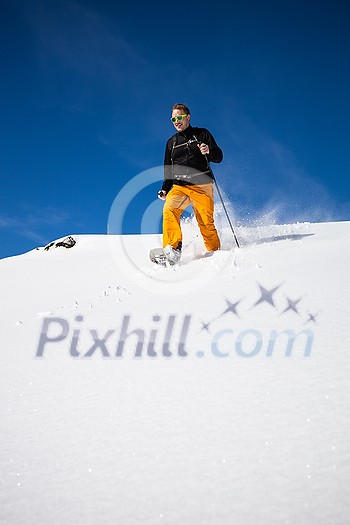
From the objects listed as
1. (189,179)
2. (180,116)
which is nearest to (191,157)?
(189,179)

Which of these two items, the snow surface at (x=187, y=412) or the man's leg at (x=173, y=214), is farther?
the man's leg at (x=173, y=214)

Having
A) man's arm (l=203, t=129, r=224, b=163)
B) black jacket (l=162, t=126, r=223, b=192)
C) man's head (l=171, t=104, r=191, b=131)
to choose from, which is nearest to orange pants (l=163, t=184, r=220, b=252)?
black jacket (l=162, t=126, r=223, b=192)

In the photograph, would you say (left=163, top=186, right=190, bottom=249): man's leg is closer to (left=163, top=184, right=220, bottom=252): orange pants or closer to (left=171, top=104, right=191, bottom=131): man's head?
(left=163, top=184, right=220, bottom=252): orange pants

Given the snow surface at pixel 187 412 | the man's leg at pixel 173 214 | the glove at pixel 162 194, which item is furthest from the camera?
the glove at pixel 162 194

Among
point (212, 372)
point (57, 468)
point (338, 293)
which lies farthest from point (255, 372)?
point (338, 293)

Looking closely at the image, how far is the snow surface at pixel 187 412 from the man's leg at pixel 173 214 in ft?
7.01

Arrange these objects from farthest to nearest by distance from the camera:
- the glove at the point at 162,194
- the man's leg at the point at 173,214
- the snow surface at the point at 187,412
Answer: the glove at the point at 162,194 → the man's leg at the point at 173,214 → the snow surface at the point at 187,412

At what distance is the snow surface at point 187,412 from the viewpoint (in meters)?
0.88

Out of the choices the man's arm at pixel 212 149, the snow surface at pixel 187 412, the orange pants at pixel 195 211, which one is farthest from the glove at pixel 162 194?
the snow surface at pixel 187 412

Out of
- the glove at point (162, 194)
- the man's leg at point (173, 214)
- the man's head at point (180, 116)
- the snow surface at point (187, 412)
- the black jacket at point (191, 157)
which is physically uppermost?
the man's head at point (180, 116)

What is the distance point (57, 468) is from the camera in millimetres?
1048

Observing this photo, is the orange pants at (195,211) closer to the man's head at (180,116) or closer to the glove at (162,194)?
the glove at (162,194)

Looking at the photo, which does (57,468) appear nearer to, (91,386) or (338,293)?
(91,386)

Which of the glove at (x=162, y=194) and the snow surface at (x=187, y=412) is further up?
the glove at (x=162, y=194)
